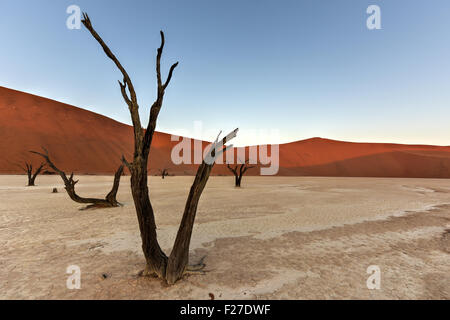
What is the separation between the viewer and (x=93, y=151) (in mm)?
52938

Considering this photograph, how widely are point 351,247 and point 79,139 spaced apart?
63785 millimetres

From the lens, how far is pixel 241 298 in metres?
3.07

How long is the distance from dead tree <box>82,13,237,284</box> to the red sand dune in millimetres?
45114

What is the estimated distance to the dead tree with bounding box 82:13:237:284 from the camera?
10.7 ft

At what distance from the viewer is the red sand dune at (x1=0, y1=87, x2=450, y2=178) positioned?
44062 millimetres

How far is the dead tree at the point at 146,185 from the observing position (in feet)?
10.7

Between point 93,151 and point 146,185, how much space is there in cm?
5846

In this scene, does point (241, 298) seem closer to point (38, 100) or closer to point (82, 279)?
point (82, 279)

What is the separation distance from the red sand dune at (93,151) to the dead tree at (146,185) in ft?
148

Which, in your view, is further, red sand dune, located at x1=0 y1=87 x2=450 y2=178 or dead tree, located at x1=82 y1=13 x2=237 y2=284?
red sand dune, located at x1=0 y1=87 x2=450 y2=178

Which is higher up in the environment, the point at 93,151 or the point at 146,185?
the point at 93,151

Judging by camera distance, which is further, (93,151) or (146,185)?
(93,151)

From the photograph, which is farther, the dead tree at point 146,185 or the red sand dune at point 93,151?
the red sand dune at point 93,151
